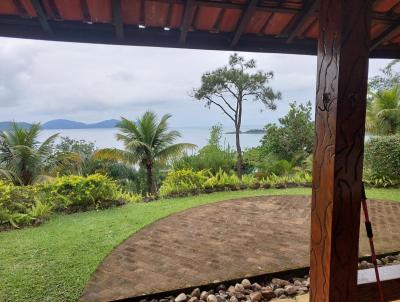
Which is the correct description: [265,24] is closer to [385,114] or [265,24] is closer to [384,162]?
[384,162]

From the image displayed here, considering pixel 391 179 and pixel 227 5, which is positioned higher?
pixel 227 5

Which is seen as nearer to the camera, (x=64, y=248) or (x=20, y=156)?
(x=64, y=248)

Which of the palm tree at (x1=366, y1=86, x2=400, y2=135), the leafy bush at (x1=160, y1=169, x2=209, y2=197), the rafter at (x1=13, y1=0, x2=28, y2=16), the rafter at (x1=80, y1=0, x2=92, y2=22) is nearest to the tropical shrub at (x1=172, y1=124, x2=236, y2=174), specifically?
the leafy bush at (x1=160, y1=169, x2=209, y2=197)

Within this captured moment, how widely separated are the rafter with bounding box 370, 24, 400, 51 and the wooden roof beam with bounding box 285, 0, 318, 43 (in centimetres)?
62

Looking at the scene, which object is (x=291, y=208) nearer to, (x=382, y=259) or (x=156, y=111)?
(x=382, y=259)

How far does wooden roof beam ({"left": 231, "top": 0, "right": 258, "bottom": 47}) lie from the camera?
1872 millimetres

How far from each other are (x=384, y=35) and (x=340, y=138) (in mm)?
1408

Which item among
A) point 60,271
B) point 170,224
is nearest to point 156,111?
point 170,224

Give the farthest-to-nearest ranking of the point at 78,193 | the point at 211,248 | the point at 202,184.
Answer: the point at 202,184, the point at 78,193, the point at 211,248

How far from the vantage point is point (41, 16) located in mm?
1797

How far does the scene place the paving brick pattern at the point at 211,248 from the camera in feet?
10.4

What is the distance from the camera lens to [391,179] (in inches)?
314

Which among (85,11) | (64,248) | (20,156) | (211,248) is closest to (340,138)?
(85,11)

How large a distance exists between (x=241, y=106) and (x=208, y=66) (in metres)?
2.10
